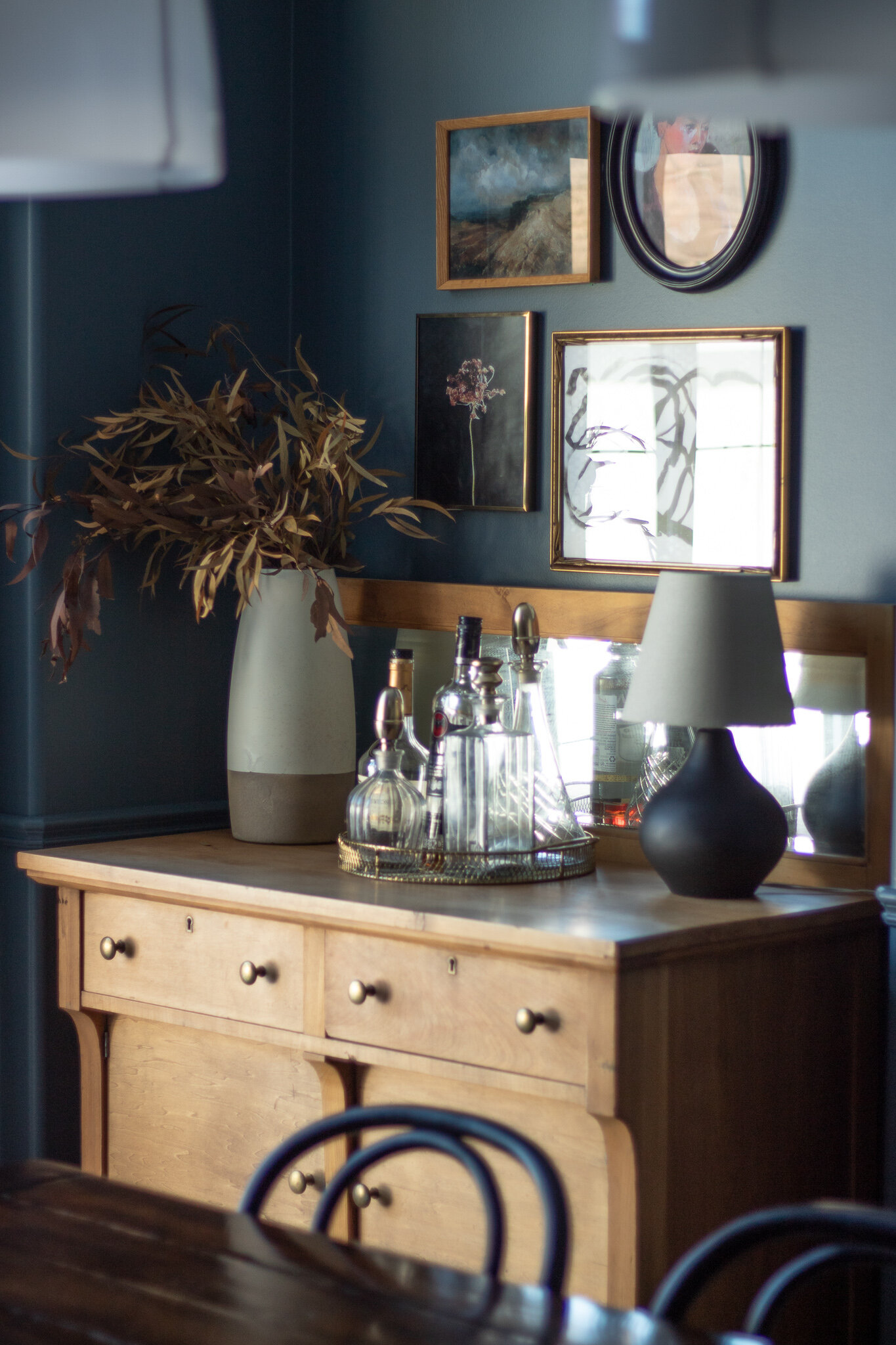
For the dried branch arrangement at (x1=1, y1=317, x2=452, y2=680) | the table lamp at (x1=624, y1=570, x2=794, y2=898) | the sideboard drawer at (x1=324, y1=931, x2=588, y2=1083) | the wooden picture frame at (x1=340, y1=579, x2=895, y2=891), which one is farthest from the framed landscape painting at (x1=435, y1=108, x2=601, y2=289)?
the sideboard drawer at (x1=324, y1=931, x2=588, y2=1083)

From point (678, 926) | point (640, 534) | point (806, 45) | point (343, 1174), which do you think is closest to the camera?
→ point (806, 45)

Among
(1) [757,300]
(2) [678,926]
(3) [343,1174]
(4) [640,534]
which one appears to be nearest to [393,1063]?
(2) [678,926]

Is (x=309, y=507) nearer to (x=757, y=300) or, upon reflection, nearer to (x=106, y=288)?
(x=106, y=288)

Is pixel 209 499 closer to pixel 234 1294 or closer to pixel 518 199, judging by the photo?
pixel 518 199

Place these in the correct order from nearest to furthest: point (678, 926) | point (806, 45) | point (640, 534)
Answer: point (806, 45) < point (678, 926) < point (640, 534)

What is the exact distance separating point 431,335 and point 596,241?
1.28 ft

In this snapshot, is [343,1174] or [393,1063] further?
[393,1063]

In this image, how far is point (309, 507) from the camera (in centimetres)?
317

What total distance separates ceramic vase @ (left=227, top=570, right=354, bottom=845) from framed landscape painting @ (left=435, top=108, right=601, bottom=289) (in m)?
0.65

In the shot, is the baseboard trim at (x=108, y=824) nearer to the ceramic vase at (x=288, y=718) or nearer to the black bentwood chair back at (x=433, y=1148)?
the ceramic vase at (x=288, y=718)

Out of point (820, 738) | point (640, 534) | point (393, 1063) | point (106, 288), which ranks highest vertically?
point (106, 288)

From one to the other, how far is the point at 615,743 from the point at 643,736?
0.17 feet

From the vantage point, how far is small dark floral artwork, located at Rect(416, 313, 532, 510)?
310cm

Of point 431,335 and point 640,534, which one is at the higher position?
point 431,335
